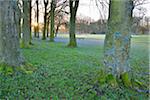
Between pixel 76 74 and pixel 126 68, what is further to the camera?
pixel 76 74

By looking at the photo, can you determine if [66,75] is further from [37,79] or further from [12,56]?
[12,56]

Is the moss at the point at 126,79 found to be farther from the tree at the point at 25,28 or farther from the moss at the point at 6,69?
the tree at the point at 25,28

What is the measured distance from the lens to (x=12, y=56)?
26.7 ft

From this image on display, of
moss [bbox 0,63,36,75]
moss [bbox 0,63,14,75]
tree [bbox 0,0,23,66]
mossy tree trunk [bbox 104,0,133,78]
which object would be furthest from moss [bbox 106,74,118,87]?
tree [bbox 0,0,23,66]

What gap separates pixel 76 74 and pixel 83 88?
6.31 feet

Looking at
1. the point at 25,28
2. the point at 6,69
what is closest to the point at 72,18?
the point at 25,28

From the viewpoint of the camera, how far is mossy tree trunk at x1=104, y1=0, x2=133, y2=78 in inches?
273

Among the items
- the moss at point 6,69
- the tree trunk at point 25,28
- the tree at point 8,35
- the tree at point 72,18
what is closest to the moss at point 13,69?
the moss at point 6,69

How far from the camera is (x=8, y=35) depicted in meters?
8.06

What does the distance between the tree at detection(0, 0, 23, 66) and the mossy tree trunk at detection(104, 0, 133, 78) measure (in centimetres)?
312

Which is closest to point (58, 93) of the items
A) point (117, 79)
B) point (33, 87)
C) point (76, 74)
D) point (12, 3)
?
point (33, 87)

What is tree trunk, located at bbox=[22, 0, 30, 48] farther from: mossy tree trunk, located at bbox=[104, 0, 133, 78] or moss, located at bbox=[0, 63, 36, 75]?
mossy tree trunk, located at bbox=[104, 0, 133, 78]

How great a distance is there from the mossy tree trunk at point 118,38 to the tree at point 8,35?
3120 millimetres

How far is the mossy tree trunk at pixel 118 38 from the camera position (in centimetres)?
695
